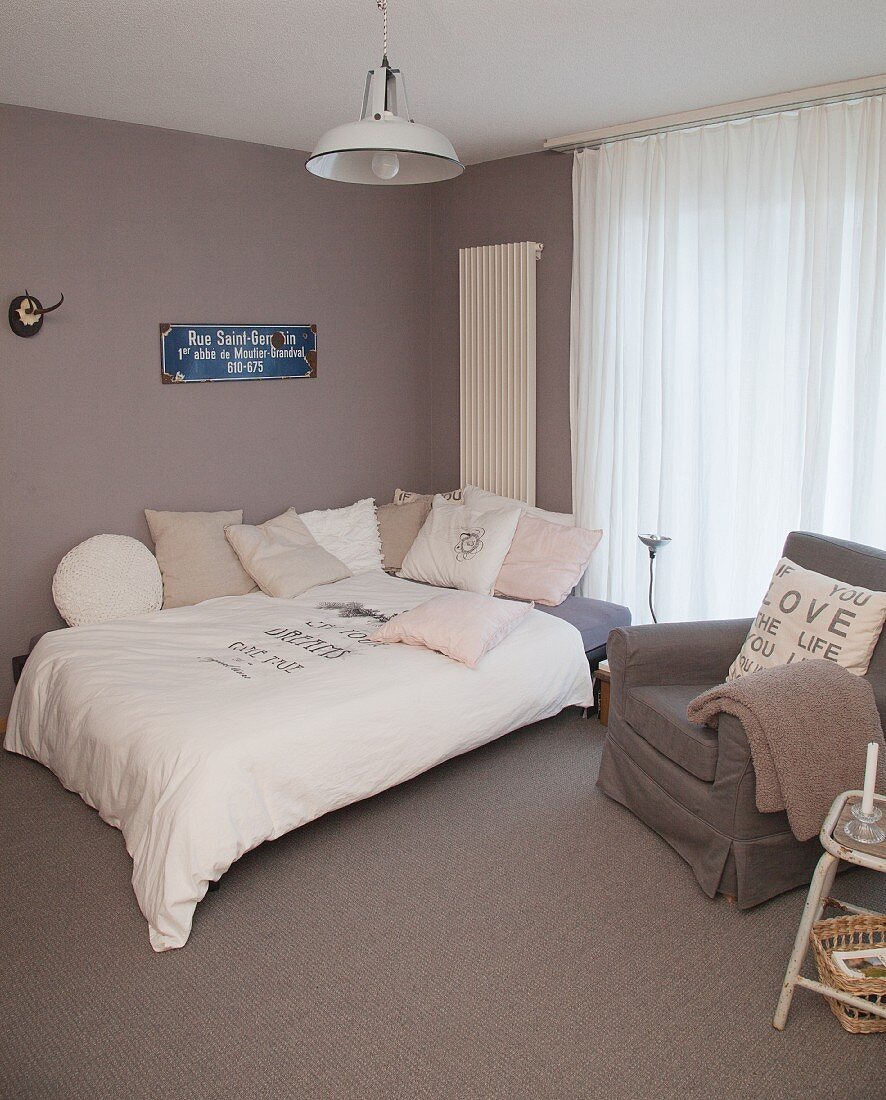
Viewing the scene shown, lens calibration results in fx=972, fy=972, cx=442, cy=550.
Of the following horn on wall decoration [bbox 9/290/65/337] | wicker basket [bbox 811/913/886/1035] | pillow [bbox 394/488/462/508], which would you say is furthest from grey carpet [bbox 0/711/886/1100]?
pillow [bbox 394/488/462/508]

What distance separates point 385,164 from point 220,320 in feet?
6.60

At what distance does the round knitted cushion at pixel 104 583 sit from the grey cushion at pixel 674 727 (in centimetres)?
199

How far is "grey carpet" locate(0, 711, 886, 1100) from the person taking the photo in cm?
213

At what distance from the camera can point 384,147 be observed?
2.23 metres

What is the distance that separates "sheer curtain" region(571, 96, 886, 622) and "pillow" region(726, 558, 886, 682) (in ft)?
2.33

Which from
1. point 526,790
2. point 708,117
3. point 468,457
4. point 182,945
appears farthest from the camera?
point 468,457

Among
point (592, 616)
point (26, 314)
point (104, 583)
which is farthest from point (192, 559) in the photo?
point (592, 616)

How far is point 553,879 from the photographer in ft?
9.48

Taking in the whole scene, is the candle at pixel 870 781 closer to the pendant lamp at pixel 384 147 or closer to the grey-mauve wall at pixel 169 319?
the pendant lamp at pixel 384 147

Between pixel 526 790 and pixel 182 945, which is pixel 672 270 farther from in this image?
pixel 182 945

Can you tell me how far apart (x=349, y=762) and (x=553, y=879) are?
0.71 m

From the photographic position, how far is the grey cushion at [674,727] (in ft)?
9.07

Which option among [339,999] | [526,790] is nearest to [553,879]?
[526,790]

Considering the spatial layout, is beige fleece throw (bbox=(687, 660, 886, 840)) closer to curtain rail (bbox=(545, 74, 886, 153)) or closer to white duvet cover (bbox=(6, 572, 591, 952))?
white duvet cover (bbox=(6, 572, 591, 952))
